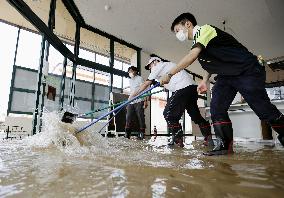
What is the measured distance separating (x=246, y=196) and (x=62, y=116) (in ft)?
7.06

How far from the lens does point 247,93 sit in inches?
66.6

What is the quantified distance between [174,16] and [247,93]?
465cm

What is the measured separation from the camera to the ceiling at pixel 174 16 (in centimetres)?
527

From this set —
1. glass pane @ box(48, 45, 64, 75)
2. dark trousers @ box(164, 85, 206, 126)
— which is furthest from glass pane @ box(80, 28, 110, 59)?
dark trousers @ box(164, 85, 206, 126)

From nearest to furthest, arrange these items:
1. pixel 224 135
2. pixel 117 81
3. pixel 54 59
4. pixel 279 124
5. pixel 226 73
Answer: pixel 279 124 → pixel 226 73 → pixel 224 135 → pixel 54 59 → pixel 117 81

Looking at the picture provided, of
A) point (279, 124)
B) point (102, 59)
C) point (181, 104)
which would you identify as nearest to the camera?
point (279, 124)

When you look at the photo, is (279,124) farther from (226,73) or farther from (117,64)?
(117,64)

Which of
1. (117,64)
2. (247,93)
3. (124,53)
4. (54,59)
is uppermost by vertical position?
(124,53)

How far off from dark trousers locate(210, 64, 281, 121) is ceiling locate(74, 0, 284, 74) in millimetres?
3950

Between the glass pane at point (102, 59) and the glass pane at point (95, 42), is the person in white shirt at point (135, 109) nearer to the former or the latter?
the glass pane at point (102, 59)

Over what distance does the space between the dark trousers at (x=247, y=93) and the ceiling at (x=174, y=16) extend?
155 inches

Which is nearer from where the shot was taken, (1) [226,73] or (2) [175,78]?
(1) [226,73]

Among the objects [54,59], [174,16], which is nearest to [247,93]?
Result: [54,59]

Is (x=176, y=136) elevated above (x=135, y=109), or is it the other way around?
(x=135, y=109)
